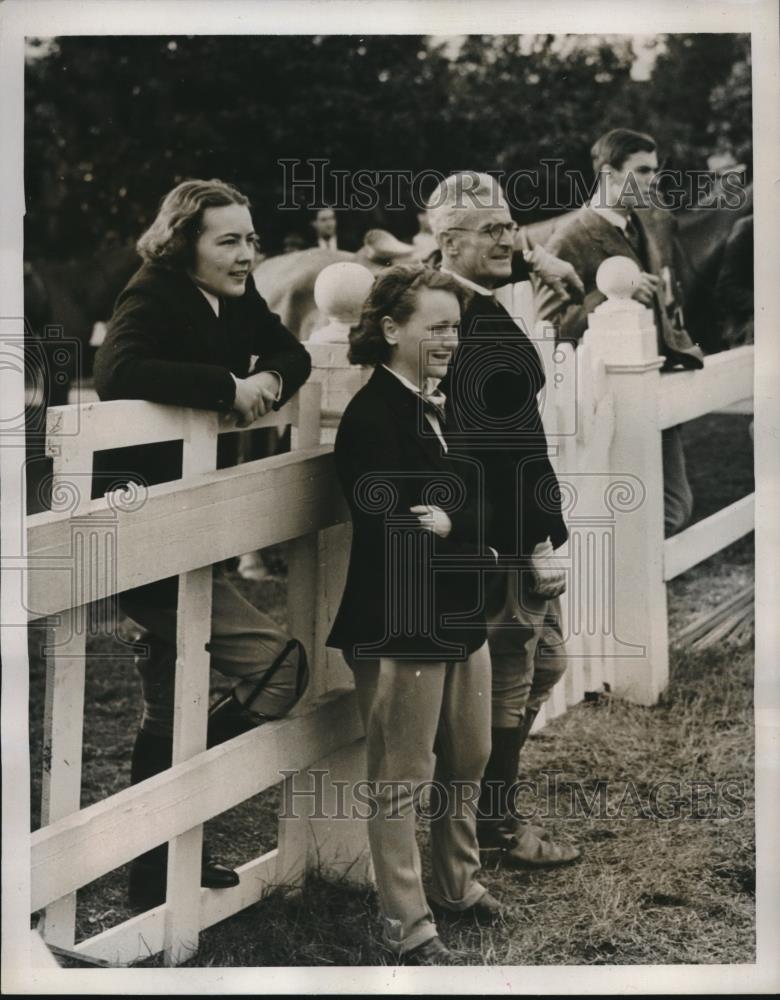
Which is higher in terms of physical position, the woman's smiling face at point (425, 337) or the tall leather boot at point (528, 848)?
the woman's smiling face at point (425, 337)

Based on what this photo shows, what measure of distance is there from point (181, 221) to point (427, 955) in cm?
156

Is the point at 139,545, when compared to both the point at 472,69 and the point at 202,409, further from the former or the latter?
the point at 472,69

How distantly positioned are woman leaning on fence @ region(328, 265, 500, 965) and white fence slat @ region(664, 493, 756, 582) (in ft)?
2.35

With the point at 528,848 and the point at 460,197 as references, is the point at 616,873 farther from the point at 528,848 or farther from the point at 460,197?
the point at 460,197

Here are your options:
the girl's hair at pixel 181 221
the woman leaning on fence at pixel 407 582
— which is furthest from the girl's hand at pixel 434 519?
the girl's hair at pixel 181 221

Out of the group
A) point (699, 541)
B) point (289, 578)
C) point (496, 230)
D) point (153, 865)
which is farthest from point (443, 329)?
point (153, 865)

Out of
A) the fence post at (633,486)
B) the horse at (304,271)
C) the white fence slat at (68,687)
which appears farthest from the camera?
the fence post at (633,486)

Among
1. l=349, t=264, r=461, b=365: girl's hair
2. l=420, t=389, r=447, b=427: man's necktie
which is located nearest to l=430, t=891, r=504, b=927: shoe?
l=420, t=389, r=447, b=427: man's necktie

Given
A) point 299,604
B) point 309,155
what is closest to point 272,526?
point 299,604

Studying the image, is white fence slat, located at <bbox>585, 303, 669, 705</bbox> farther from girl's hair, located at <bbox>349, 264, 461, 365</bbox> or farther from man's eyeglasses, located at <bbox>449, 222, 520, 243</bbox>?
girl's hair, located at <bbox>349, 264, 461, 365</bbox>

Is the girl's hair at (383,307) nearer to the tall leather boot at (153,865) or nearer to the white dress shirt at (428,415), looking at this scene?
the white dress shirt at (428,415)

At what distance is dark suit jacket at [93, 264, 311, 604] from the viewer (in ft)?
8.64

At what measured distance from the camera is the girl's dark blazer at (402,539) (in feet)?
9.02

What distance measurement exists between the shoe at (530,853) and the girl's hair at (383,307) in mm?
1054
